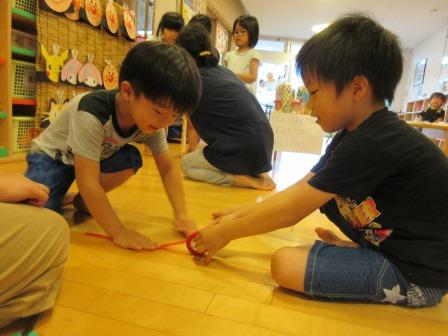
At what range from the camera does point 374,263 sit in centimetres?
67

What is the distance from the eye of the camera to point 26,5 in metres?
1.64

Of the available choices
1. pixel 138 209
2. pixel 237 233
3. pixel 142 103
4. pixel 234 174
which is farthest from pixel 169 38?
pixel 237 233

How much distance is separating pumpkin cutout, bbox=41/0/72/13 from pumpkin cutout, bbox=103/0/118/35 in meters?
0.35

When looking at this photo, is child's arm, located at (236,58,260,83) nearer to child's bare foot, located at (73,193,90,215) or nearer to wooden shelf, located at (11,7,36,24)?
wooden shelf, located at (11,7,36,24)

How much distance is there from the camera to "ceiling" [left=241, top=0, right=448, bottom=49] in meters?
4.74

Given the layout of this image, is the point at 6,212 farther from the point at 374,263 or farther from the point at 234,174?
the point at 234,174

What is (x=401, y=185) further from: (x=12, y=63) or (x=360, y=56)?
(x=12, y=63)

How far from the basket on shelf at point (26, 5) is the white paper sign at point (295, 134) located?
4.62ft

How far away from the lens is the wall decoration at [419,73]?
632 cm

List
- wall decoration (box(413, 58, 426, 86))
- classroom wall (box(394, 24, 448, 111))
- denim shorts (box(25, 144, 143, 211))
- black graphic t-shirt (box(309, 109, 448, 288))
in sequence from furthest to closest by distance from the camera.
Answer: wall decoration (box(413, 58, 426, 86))
classroom wall (box(394, 24, 448, 111))
denim shorts (box(25, 144, 143, 211))
black graphic t-shirt (box(309, 109, 448, 288))

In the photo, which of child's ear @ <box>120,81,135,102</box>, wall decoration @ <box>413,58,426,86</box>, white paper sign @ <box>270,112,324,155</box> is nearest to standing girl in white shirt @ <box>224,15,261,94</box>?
white paper sign @ <box>270,112,324,155</box>

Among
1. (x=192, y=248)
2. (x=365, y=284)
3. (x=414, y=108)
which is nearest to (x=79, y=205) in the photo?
(x=192, y=248)

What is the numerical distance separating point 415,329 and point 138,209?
2.59 feet

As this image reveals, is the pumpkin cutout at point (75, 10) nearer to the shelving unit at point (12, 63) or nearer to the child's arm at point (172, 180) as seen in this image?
the shelving unit at point (12, 63)
